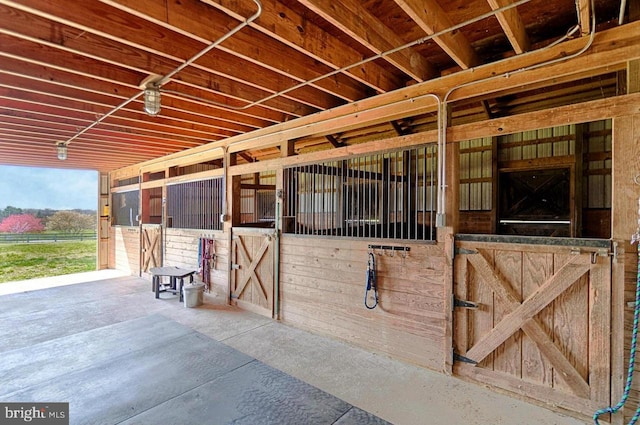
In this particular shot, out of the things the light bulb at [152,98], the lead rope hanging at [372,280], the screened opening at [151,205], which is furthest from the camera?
the screened opening at [151,205]

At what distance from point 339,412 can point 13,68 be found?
11.9ft

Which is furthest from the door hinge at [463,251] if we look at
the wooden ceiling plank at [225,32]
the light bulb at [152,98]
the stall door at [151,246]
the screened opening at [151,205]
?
the screened opening at [151,205]

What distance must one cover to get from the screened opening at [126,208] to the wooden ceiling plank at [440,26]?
277 inches

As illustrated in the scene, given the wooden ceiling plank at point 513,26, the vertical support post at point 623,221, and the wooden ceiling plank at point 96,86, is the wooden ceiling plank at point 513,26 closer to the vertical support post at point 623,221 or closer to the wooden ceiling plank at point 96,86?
the vertical support post at point 623,221

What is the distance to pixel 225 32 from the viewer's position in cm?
218

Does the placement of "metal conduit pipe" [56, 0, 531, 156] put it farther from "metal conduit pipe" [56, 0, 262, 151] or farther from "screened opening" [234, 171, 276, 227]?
"screened opening" [234, 171, 276, 227]

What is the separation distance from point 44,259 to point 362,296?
1229 centimetres

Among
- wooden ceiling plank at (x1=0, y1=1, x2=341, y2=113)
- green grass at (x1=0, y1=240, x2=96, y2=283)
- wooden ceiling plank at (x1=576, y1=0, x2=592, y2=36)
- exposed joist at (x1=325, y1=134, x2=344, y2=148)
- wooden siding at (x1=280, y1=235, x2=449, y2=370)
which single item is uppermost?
exposed joist at (x1=325, y1=134, x2=344, y2=148)

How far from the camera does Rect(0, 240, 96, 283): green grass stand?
355 inches

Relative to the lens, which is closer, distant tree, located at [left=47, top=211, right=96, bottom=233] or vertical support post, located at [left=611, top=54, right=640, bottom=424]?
vertical support post, located at [left=611, top=54, right=640, bottom=424]

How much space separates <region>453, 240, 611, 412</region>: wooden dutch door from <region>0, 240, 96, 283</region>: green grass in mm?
10209

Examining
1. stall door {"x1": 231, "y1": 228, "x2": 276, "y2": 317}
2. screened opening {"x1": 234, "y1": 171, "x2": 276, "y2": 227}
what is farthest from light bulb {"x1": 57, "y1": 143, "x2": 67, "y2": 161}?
screened opening {"x1": 234, "y1": 171, "x2": 276, "y2": 227}

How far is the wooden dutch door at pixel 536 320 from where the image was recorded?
2045 millimetres

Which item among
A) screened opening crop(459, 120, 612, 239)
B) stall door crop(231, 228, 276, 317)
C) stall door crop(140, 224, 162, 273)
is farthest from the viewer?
stall door crop(140, 224, 162, 273)
